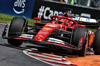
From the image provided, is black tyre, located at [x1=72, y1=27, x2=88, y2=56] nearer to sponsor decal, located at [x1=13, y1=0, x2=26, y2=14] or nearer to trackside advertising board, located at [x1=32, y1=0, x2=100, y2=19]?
trackside advertising board, located at [x1=32, y1=0, x2=100, y2=19]

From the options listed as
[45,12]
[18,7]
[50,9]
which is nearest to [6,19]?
[18,7]

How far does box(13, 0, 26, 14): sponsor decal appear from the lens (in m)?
16.2

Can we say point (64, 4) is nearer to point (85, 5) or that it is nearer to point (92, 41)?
point (85, 5)

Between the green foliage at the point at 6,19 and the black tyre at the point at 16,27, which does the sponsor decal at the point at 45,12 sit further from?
the black tyre at the point at 16,27

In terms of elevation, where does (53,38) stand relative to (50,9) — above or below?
below

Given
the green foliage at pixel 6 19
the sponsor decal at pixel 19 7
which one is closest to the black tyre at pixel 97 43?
the green foliage at pixel 6 19

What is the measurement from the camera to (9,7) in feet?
53.7

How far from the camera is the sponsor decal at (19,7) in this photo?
1622 cm

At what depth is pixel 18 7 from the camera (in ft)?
53.2

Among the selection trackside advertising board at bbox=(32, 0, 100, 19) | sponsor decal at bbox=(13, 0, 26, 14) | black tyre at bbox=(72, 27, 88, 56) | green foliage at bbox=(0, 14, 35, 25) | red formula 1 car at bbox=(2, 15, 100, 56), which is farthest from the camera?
sponsor decal at bbox=(13, 0, 26, 14)

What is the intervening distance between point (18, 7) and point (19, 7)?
2.9 inches

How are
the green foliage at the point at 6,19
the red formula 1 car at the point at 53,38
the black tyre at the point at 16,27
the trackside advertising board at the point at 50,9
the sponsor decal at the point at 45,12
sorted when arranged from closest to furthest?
the red formula 1 car at the point at 53,38, the black tyre at the point at 16,27, the green foliage at the point at 6,19, the trackside advertising board at the point at 50,9, the sponsor decal at the point at 45,12

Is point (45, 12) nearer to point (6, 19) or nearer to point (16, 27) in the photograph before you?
point (6, 19)

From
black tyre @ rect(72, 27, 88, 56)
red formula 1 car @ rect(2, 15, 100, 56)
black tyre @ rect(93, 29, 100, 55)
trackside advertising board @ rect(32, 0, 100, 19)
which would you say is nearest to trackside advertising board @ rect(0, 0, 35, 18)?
trackside advertising board @ rect(32, 0, 100, 19)
